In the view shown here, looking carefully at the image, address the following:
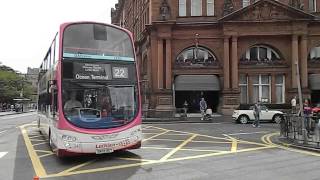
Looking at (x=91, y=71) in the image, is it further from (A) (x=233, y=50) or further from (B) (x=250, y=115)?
(A) (x=233, y=50)

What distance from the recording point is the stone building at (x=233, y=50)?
41812 mm

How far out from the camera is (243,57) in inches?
1688

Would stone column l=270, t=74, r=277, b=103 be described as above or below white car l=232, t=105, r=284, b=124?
above

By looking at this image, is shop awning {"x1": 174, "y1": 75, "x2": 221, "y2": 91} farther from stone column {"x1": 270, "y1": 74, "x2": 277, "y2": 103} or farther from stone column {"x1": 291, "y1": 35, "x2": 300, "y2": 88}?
stone column {"x1": 291, "y1": 35, "x2": 300, "y2": 88}

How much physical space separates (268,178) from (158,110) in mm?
31524

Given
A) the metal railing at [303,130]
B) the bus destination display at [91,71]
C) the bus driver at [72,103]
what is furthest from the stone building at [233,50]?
the bus driver at [72,103]

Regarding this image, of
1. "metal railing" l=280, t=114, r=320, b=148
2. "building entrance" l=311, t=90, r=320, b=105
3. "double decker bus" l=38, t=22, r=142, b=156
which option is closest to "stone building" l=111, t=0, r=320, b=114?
"building entrance" l=311, t=90, r=320, b=105

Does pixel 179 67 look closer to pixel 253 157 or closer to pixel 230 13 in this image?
pixel 230 13

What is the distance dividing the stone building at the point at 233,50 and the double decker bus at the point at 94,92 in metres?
28.2

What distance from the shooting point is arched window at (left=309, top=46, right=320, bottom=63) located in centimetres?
4320

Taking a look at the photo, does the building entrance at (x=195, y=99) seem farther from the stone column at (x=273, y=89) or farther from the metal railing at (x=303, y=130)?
the metal railing at (x=303, y=130)

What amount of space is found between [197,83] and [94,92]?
29441mm

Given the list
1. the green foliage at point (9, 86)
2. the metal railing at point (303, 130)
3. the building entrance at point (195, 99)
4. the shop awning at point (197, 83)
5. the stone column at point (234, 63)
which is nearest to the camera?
the metal railing at point (303, 130)

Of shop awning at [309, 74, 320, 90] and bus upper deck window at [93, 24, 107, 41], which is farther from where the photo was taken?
shop awning at [309, 74, 320, 90]
